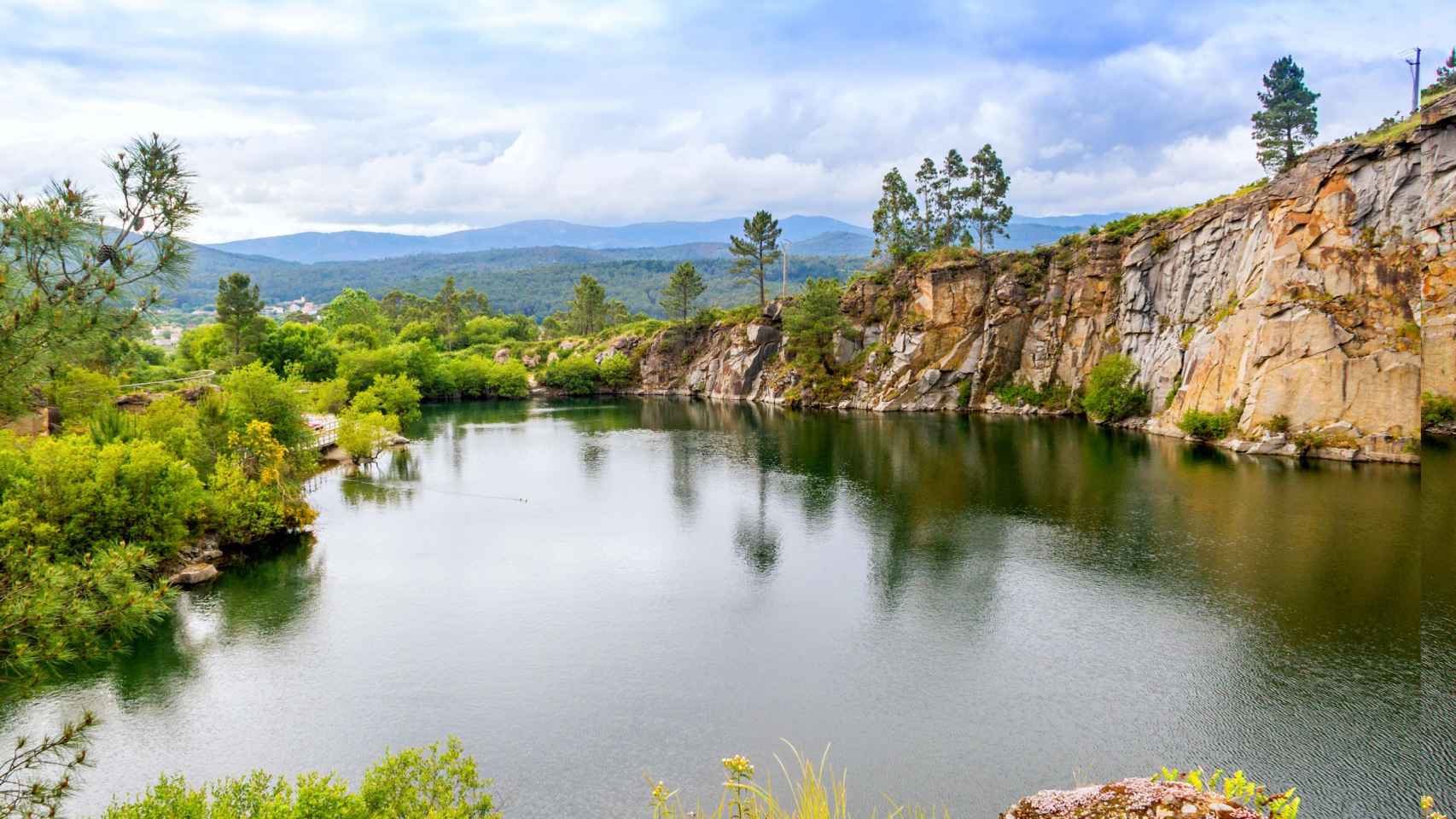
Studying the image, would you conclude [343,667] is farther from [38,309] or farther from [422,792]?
[38,309]

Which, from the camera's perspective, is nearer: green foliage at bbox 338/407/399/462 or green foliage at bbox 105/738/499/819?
green foliage at bbox 105/738/499/819

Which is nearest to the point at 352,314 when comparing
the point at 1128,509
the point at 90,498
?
the point at 90,498

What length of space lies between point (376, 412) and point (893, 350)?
2150 inches

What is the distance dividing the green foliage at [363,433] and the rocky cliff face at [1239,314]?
49.5 metres

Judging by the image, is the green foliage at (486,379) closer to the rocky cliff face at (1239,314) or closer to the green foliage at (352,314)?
the green foliage at (352,314)

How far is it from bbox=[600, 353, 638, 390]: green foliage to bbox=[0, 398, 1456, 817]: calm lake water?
67180 mm

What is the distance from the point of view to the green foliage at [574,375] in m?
110

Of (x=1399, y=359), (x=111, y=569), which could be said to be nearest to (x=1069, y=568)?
(x=111, y=569)

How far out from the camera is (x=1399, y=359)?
48.0 m

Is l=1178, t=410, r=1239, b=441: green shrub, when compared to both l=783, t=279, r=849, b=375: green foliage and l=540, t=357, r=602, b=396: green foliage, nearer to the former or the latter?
l=783, t=279, r=849, b=375: green foliage

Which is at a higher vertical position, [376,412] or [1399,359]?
[1399,359]

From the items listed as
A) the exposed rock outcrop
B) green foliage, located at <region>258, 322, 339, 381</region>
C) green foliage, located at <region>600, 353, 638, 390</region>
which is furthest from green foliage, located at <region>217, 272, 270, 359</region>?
the exposed rock outcrop

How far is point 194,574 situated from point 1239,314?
63210mm

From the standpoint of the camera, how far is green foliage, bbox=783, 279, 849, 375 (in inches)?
3686
